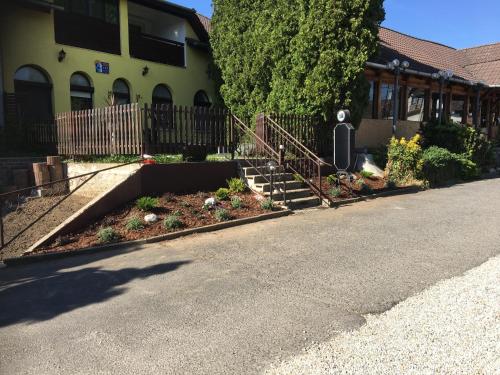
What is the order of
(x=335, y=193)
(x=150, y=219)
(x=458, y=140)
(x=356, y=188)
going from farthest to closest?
(x=458, y=140), (x=356, y=188), (x=335, y=193), (x=150, y=219)

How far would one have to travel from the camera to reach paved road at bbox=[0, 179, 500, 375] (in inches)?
131

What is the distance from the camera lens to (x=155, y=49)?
55.6ft

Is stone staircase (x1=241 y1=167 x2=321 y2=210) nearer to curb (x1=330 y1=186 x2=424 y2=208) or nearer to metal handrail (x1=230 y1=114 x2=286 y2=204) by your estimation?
metal handrail (x1=230 y1=114 x2=286 y2=204)

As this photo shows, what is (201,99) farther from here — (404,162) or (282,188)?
(282,188)

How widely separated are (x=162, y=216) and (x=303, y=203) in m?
3.50

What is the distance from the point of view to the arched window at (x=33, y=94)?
12953 millimetres

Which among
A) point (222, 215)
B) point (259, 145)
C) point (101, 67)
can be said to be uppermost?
point (101, 67)

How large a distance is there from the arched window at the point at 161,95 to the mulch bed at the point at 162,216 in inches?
362

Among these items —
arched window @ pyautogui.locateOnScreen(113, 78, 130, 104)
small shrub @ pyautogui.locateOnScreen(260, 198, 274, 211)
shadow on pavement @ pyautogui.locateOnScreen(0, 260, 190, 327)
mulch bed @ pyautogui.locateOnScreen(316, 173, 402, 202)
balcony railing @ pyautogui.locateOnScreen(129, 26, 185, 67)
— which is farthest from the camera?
balcony railing @ pyautogui.locateOnScreen(129, 26, 185, 67)

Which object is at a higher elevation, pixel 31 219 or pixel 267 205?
pixel 267 205

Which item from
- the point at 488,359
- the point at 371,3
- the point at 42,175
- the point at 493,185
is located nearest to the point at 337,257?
the point at 488,359

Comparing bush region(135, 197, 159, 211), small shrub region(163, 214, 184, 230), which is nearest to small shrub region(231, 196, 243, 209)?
small shrub region(163, 214, 184, 230)

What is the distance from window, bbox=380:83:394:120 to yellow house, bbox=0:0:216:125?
24.2 ft

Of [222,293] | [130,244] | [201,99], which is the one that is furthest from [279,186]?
[201,99]
